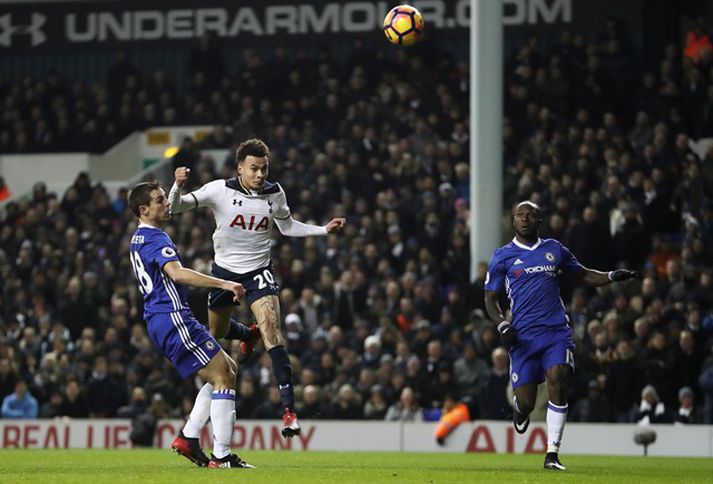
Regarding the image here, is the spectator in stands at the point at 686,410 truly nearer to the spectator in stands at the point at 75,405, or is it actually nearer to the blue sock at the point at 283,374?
the blue sock at the point at 283,374

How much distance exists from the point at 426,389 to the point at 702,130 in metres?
6.56

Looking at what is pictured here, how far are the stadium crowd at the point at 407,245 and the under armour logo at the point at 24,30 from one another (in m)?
5.71

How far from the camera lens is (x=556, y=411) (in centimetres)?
1280

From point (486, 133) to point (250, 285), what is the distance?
368 inches

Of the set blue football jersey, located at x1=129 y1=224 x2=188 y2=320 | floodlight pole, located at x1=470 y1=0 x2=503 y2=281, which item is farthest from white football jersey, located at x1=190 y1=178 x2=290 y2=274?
floodlight pole, located at x1=470 y1=0 x2=503 y2=281

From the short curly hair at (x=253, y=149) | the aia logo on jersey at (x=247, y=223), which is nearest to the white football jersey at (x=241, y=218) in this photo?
the aia logo on jersey at (x=247, y=223)

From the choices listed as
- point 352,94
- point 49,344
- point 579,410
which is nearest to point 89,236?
point 49,344

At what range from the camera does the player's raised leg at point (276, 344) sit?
12.5 metres

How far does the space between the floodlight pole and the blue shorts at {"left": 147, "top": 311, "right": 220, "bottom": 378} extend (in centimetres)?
1012

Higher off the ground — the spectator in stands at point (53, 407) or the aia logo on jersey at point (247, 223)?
the aia logo on jersey at point (247, 223)

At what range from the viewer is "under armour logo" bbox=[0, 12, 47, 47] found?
3247 cm

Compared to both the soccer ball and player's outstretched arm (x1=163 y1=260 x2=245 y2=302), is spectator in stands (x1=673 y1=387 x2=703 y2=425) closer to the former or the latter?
the soccer ball

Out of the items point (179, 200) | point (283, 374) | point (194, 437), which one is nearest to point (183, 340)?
point (194, 437)

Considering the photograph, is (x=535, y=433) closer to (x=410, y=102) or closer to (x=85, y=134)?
(x=410, y=102)
